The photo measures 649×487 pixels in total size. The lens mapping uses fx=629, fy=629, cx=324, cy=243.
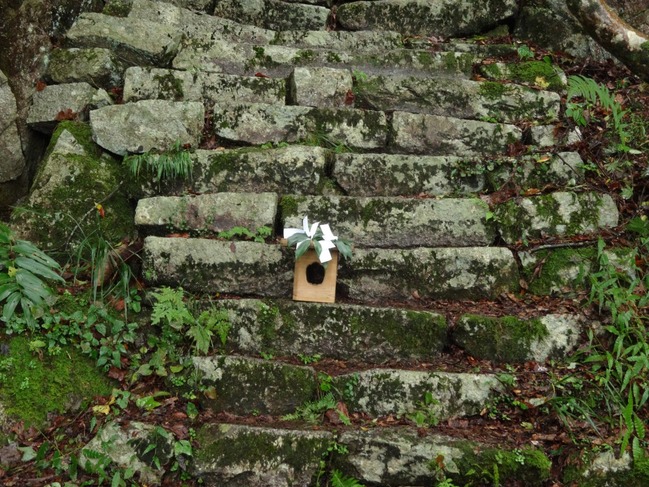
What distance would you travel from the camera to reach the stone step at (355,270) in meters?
3.69

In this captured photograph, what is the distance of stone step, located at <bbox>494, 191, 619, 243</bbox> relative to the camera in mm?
4047

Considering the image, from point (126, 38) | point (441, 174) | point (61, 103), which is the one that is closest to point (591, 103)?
point (441, 174)

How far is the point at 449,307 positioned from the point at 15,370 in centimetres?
238

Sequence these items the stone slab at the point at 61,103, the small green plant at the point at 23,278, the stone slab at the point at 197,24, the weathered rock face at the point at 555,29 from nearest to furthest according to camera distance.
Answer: the small green plant at the point at 23,278 < the stone slab at the point at 61,103 < the stone slab at the point at 197,24 < the weathered rock face at the point at 555,29

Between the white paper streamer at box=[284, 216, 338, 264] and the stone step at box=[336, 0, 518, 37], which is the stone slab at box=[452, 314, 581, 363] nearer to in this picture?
the white paper streamer at box=[284, 216, 338, 264]

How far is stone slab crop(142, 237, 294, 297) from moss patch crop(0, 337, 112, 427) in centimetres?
66

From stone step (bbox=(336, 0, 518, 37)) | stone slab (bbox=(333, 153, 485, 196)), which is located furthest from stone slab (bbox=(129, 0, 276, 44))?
stone slab (bbox=(333, 153, 485, 196))

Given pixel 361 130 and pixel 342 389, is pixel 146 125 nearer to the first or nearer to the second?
pixel 361 130

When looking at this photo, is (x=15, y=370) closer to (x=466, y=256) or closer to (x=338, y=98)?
(x=466, y=256)

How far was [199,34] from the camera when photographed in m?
5.64

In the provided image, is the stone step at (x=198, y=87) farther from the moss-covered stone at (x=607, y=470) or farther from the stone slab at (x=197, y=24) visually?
the moss-covered stone at (x=607, y=470)

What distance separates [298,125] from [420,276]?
1556 millimetres

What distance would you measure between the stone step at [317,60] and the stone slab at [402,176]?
1.28 meters

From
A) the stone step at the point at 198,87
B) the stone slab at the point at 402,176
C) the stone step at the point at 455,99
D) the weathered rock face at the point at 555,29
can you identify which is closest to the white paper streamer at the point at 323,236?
the stone slab at the point at 402,176
